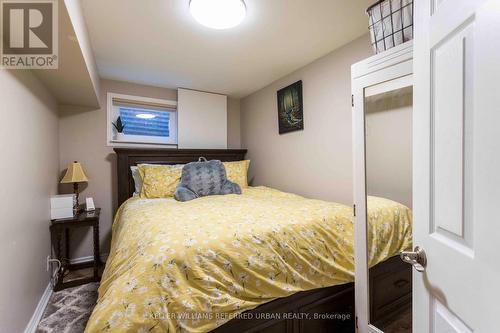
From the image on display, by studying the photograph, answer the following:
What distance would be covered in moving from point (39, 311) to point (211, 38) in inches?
101

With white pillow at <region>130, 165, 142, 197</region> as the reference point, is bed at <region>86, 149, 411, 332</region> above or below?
below

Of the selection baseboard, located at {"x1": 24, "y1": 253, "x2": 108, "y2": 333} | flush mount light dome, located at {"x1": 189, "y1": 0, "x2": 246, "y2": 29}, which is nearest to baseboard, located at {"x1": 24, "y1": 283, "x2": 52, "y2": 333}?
baseboard, located at {"x1": 24, "y1": 253, "x2": 108, "y2": 333}

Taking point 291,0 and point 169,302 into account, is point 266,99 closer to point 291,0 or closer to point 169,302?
point 291,0

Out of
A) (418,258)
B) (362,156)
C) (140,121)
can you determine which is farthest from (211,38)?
(418,258)

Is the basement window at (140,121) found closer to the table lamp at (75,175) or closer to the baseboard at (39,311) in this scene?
the table lamp at (75,175)

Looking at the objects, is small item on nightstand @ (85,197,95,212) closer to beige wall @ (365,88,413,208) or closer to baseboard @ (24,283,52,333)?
baseboard @ (24,283,52,333)

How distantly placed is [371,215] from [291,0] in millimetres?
1483

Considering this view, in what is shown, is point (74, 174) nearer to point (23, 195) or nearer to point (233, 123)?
point (23, 195)

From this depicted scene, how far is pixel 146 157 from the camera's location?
9.79ft

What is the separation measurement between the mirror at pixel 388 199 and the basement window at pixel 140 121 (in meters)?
2.68

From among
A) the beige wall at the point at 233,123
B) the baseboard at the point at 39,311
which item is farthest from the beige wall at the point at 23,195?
the beige wall at the point at 233,123

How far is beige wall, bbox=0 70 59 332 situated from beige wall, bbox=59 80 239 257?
575 mm

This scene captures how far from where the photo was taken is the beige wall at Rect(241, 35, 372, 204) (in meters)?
2.19

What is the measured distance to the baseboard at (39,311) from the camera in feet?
5.29
